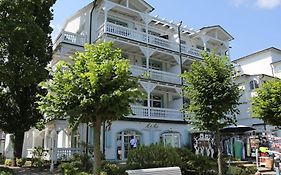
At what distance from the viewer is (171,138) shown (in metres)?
25.5

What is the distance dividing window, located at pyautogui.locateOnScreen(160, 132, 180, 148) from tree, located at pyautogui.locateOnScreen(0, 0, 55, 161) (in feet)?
34.0

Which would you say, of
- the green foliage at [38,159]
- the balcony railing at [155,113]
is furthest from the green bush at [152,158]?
the balcony railing at [155,113]

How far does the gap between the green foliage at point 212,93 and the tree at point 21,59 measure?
9.69 m

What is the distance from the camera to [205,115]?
14.0 m

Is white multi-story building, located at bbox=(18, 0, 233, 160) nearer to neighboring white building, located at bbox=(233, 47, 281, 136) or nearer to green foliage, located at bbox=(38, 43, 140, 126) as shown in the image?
neighboring white building, located at bbox=(233, 47, 281, 136)

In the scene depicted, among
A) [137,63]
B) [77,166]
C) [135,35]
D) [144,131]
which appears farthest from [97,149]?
[137,63]

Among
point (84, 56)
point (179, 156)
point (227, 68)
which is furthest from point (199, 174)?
point (84, 56)

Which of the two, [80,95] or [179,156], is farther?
[179,156]

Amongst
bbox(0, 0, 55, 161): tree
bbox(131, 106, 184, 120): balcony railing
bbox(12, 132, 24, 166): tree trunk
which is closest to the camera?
bbox(0, 0, 55, 161): tree

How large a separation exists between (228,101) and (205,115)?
4.21 feet

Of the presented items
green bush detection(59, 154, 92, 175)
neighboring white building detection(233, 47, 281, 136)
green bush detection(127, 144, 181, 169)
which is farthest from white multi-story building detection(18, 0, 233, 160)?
neighboring white building detection(233, 47, 281, 136)

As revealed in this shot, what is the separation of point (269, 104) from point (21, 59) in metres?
15.7

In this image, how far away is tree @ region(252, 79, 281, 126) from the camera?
722 inches

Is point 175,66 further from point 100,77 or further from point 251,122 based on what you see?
point 100,77
